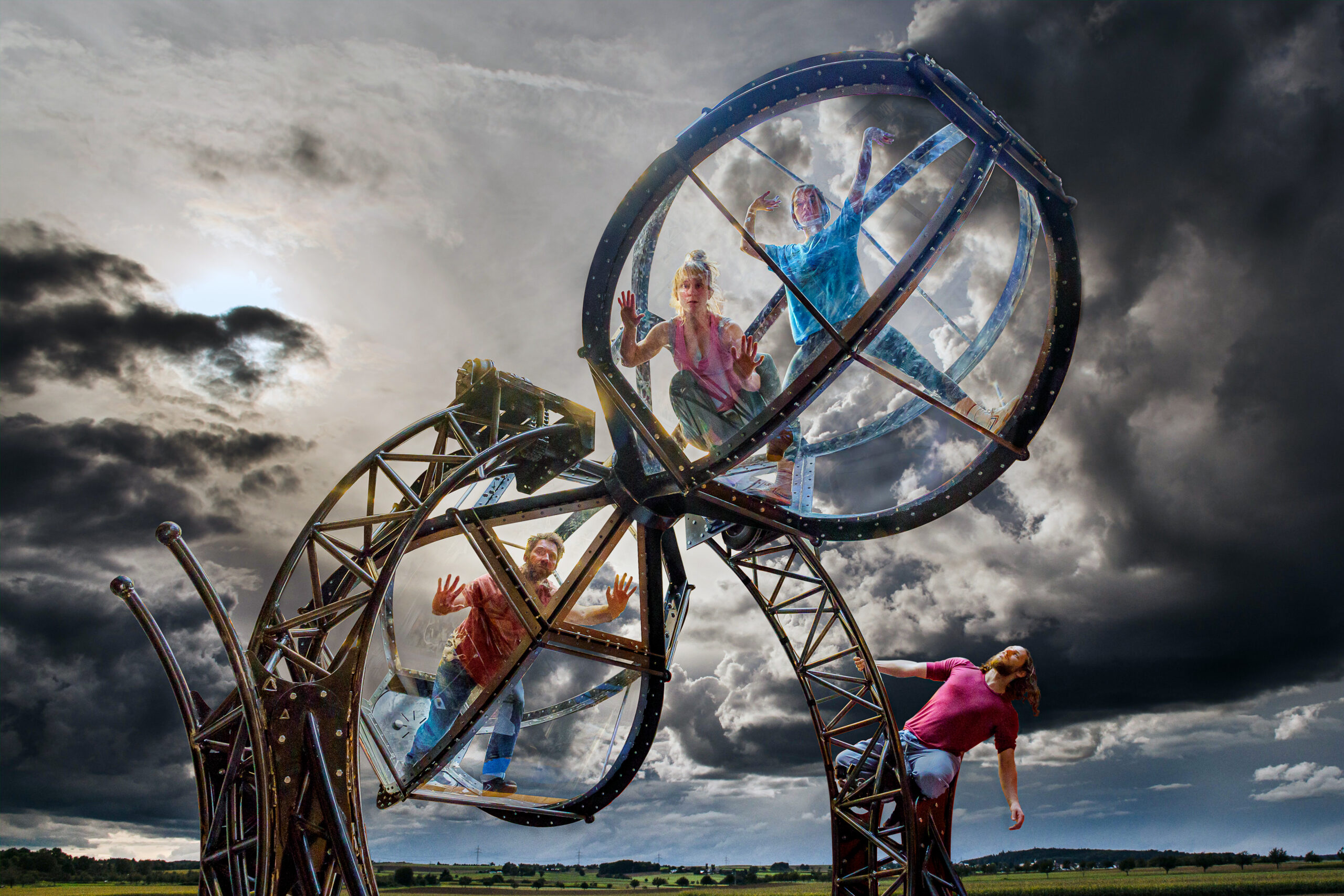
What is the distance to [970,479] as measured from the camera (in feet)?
22.9

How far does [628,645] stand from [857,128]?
554 cm

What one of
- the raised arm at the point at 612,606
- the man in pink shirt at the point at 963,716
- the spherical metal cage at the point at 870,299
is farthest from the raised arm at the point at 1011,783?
the raised arm at the point at 612,606

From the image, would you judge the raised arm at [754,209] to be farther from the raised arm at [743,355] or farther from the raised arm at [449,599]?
the raised arm at [449,599]

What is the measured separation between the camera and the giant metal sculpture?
582 cm

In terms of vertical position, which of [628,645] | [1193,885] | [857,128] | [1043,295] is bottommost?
[1193,885]

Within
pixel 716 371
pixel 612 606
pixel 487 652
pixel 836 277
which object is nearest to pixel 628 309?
pixel 716 371

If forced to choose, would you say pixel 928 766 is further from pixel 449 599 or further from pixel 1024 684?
pixel 449 599

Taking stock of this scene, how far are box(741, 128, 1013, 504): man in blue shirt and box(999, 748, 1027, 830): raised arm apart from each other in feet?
11.0

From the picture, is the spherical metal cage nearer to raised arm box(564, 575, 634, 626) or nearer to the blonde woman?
the blonde woman

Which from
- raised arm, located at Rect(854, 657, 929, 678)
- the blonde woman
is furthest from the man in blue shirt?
raised arm, located at Rect(854, 657, 929, 678)

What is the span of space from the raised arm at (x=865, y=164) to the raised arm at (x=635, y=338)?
197cm

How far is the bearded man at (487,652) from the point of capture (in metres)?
7.37

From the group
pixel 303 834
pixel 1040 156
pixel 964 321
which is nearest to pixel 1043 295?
pixel 964 321

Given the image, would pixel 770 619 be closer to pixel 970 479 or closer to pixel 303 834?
pixel 970 479
